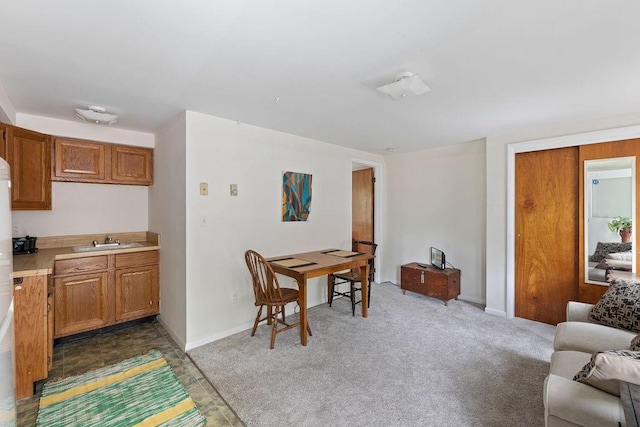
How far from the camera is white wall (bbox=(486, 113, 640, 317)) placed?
10.8 ft

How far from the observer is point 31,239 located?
2854 millimetres

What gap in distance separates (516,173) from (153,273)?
Answer: 4.49 m

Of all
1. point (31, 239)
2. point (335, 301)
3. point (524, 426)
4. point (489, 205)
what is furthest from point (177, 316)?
point (489, 205)

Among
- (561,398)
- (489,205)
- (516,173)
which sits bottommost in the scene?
(561,398)

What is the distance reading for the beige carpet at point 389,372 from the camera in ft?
6.11

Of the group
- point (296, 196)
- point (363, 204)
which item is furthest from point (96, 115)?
point (363, 204)

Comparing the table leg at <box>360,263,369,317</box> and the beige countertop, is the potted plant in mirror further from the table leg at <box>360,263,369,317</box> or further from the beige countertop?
the beige countertop

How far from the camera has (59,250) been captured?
9.84ft

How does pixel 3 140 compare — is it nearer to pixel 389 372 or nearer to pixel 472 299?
pixel 389 372

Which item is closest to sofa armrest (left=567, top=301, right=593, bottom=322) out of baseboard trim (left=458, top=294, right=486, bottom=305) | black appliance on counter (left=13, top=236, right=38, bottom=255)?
baseboard trim (left=458, top=294, right=486, bottom=305)

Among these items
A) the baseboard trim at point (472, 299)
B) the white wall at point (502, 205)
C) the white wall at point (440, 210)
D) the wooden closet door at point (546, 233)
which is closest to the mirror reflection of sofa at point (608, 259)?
the wooden closet door at point (546, 233)

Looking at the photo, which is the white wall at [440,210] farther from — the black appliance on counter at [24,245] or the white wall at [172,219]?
the black appliance on counter at [24,245]

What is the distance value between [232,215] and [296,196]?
911 mm

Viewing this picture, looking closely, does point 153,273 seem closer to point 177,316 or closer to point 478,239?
point 177,316
